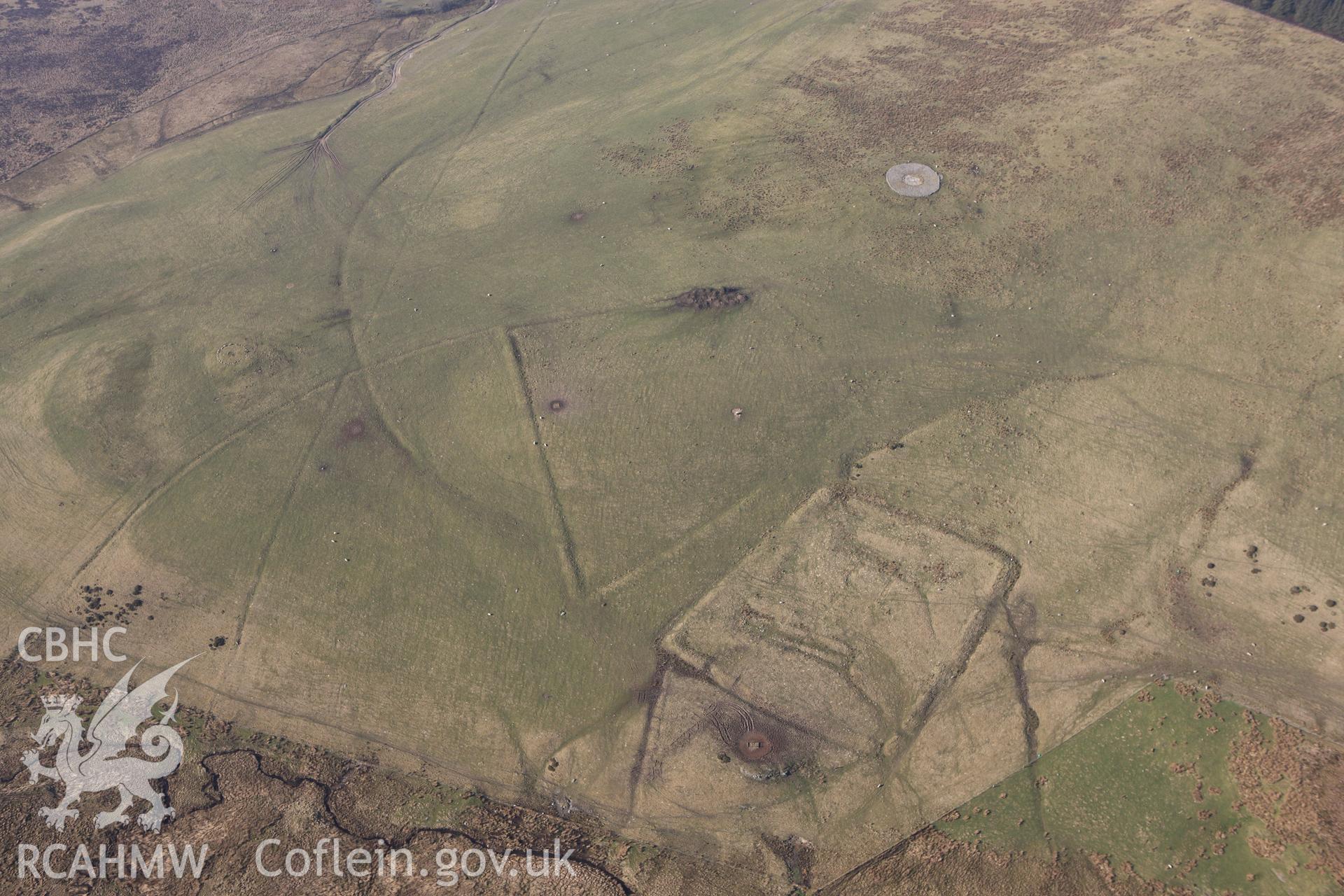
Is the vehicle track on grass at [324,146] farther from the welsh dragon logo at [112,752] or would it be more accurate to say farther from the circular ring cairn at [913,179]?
the circular ring cairn at [913,179]

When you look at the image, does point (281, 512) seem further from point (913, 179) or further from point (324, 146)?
point (913, 179)

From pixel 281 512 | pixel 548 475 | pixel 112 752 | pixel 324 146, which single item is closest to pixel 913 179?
pixel 548 475

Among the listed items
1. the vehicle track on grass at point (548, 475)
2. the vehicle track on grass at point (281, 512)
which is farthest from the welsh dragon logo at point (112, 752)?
the vehicle track on grass at point (548, 475)

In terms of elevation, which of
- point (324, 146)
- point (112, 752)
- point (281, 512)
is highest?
point (324, 146)

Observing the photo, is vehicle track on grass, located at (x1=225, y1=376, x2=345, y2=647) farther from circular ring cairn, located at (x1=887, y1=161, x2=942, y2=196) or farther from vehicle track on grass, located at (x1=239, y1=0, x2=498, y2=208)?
circular ring cairn, located at (x1=887, y1=161, x2=942, y2=196)

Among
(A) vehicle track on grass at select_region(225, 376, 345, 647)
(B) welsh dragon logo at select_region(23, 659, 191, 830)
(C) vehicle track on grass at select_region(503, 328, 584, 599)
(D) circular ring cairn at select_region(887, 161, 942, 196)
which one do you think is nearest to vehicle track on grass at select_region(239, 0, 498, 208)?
(A) vehicle track on grass at select_region(225, 376, 345, 647)

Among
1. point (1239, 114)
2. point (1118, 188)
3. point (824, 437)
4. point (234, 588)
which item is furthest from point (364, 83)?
point (1239, 114)
